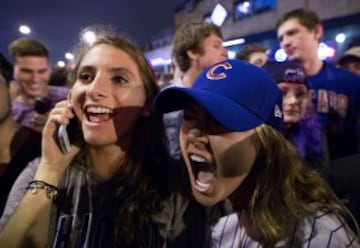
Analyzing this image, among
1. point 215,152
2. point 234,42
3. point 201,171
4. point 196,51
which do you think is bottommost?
point 201,171

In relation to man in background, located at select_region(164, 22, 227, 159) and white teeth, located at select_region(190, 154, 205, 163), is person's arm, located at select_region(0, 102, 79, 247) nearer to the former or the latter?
white teeth, located at select_region(190, 154, 205, 163)

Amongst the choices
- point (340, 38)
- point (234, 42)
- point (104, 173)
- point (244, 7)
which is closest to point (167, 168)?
point (104, 173)

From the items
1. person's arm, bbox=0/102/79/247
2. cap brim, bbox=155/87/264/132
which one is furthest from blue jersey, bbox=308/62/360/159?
person's arm, bbox=0/102/79/247

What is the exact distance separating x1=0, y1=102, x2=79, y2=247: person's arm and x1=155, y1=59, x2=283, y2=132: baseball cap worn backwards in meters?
0.69

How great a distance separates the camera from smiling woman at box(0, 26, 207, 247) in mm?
1631

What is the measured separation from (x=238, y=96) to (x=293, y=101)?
1331 millimetres

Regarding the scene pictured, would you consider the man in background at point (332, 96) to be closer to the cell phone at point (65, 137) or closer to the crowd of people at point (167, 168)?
the crowd of people at point (167, 168)

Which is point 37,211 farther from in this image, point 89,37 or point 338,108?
point 338,108

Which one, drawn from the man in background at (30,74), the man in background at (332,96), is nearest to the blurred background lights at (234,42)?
the man in background at (332,96)

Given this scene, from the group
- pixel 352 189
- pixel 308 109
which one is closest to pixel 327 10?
pixel 308 109

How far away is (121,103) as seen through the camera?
1826 mm

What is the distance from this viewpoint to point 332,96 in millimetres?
3184

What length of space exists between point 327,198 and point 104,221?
3.22 ft

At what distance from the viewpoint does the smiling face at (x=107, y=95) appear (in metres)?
1.78
